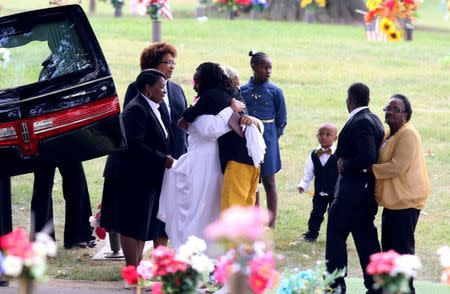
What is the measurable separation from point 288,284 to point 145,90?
2.91 m

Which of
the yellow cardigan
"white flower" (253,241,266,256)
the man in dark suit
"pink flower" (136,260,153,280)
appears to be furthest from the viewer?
the man in dark suit

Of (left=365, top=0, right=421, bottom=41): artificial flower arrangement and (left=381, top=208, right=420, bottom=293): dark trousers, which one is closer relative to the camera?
(left=381, top=208, right=420, bottom=293): dark trousers

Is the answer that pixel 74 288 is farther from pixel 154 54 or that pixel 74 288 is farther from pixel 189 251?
pixel 189 251

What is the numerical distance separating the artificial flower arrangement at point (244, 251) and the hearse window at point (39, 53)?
14.6ft

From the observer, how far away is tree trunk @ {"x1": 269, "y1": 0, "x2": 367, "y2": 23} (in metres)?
36.8

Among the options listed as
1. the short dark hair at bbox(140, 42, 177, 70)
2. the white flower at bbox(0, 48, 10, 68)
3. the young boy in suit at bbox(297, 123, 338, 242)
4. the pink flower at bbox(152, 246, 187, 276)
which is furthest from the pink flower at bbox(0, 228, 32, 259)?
the young boy in suit at bbox(297, 123, 338, 242)

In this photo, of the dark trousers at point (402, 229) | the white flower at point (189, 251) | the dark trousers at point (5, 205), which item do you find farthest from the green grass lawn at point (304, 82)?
the white flower at point (189, 251)

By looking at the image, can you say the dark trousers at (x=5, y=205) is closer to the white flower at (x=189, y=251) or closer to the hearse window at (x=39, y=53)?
the hearse window at (x=39, y=53)

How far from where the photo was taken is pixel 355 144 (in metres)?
7.97

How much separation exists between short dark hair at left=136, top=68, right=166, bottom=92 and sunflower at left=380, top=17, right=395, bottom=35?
191 cm

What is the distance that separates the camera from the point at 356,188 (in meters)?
8.00

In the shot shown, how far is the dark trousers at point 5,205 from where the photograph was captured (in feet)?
28.8

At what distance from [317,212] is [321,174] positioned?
38cm

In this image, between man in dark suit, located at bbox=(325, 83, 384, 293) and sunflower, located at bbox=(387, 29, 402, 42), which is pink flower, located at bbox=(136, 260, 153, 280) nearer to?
man in dark suit, located at bbox=(325, 83, 384, 293)
